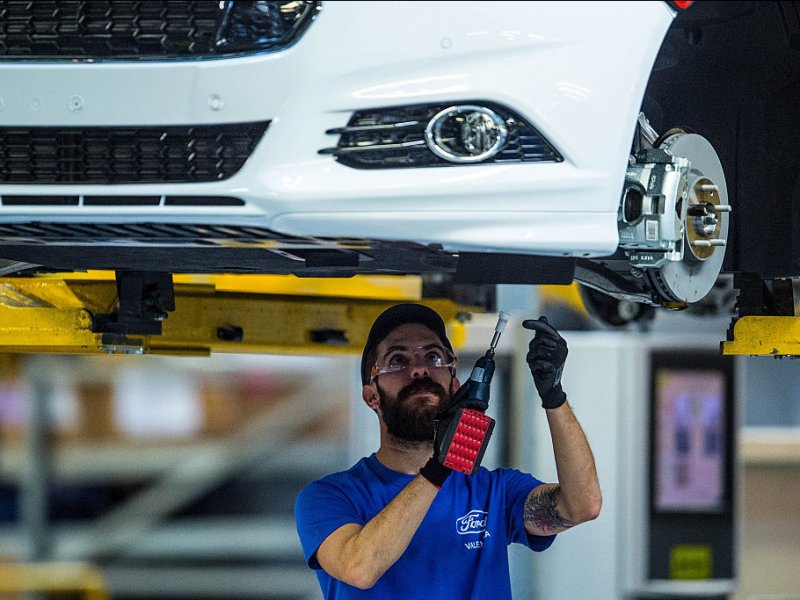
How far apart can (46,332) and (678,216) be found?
1.59 metres

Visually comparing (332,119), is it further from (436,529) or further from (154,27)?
(436,529)

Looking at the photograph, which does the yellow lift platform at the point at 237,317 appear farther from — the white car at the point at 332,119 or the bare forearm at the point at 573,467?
the white car at the point at 332,119

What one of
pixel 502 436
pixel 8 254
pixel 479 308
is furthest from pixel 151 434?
pixel 8 254

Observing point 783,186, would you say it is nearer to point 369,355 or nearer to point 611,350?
point 369,355

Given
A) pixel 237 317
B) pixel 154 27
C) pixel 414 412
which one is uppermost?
pixel 154 27

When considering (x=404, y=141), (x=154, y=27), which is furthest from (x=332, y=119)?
(x=154, y=27)

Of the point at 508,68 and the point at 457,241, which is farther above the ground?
the point at 508,68

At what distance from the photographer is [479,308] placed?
3.74 metres

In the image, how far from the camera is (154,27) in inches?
73.7

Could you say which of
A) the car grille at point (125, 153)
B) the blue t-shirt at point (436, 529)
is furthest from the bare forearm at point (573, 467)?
the car grille at point (125, 153)

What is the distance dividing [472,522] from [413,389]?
1.07 ft

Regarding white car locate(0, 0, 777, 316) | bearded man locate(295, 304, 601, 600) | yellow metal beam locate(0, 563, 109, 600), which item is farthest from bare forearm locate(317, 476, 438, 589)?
yellow metal beam locate(0, 563, 109, 600)

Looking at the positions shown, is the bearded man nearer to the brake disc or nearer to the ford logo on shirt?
the ford logo on shirt

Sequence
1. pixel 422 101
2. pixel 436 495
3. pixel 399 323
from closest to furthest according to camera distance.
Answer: pixel 422 101
pixel 436 495
pixel 399 323
